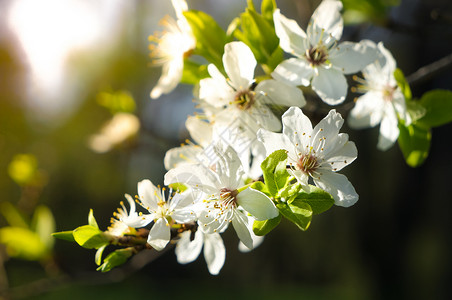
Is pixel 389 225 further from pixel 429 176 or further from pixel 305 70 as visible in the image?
pixel 305 70

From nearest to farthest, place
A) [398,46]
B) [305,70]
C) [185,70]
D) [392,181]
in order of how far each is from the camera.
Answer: [305,70] → [185,70] → [392,181] → [398,46]

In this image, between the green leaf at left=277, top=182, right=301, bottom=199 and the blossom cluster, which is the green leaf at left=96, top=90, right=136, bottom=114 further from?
the green leaf at left=277, top=182, right=301, bottom=199

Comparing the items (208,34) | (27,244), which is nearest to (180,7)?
(208,34)

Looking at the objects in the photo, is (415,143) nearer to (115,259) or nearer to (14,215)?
(115,259)

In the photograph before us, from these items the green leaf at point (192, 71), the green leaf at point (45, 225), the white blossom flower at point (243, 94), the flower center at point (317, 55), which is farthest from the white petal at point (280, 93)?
the green leaf at point (45, 225)

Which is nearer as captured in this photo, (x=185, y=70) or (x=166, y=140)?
(x=185, y=70)

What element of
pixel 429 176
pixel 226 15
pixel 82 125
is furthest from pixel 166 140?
pixel 82 125

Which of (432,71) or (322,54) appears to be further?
(432,71)
